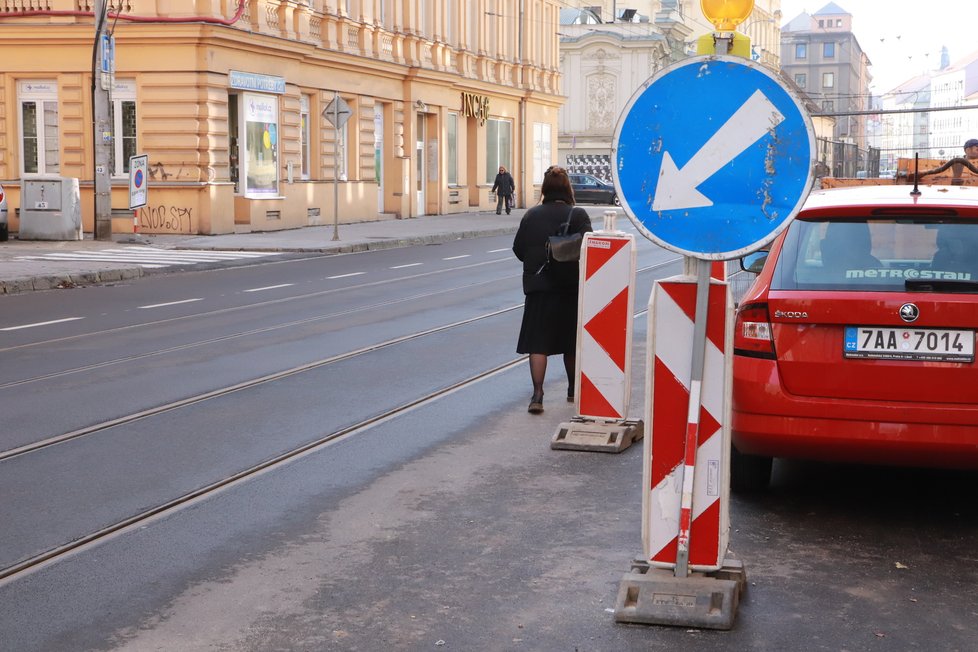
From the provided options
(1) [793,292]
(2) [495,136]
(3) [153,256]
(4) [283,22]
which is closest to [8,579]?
(1) [793,292]

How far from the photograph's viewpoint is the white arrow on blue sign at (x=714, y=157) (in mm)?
4793

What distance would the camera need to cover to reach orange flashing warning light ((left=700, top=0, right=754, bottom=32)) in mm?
8312

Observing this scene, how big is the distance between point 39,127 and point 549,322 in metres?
25.3

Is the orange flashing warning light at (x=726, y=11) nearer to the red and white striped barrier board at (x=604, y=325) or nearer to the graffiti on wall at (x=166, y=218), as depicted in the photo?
the red and white striped barrier board at (x=604, y=325)

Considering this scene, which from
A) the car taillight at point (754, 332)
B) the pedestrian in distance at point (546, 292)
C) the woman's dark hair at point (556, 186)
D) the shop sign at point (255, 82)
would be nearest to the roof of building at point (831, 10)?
the shop sign at point (255, 82)

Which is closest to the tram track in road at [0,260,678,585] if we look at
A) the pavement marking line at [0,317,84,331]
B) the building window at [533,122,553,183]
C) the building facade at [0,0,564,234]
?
the pavement marking line at [0,317,84,331]

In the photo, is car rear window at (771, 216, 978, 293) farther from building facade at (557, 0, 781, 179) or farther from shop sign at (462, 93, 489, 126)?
building facade at (557, 0, 781, 179)

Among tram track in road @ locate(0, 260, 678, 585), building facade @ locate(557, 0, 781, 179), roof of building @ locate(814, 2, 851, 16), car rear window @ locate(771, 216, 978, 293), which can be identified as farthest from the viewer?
roof of building @ locate(814, 2, 851, 16)

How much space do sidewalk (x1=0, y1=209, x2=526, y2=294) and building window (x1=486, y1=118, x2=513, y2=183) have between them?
28.8ft

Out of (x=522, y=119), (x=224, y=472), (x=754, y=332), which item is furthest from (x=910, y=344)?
(x=522, y=119)

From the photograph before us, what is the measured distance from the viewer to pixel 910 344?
19.9ft

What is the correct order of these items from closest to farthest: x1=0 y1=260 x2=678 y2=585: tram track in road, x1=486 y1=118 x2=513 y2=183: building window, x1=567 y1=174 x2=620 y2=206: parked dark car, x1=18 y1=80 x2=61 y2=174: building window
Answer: x1=0 y1=260 x2=678 y2=585: tram track in road
x1=18 y1=80 x2=61 y2=174: building window
x1=486 y1=118 x2=513 y2=183: building window
x1=567 y1=174 x2=620 y2=206: parked dark car

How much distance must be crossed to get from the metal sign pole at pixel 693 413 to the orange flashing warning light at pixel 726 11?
12.3 ft

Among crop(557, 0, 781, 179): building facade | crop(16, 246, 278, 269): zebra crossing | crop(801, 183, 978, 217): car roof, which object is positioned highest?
crop(557, 0, 781, 179): building facade
